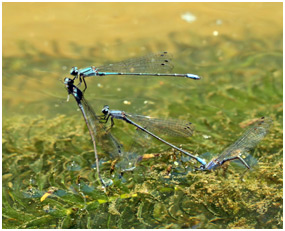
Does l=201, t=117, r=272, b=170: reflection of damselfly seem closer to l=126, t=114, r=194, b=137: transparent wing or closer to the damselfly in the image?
l=126, t=114, r=194, b=137: transparent wing

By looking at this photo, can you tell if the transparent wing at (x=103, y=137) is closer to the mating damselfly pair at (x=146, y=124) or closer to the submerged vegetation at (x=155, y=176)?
the mating damselfly pair at (x=146, y=124)

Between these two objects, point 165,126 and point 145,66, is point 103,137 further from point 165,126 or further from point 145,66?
point 145,66

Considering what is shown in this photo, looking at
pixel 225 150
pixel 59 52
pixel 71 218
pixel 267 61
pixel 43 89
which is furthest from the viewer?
pixel 59 52

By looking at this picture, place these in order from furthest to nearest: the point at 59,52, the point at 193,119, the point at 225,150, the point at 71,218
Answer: the point at 59,52 → the point at 193,119 → the point at 225,150 → the point at 71,218

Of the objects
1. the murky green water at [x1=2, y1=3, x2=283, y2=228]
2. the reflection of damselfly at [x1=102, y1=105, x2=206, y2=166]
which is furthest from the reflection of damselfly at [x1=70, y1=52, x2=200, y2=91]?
the murky green water at [x1=2, y1=3, x2=283, y2=228]

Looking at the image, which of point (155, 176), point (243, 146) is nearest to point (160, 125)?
point (155, 176)

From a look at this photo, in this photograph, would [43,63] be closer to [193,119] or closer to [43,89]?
[43,89]

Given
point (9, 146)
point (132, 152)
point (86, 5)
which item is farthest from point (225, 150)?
point (86, 5)

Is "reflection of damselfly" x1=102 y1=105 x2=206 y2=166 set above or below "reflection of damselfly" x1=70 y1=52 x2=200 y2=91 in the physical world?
below
